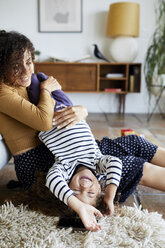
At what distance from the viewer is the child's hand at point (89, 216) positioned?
110 cm

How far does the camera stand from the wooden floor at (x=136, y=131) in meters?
1.50

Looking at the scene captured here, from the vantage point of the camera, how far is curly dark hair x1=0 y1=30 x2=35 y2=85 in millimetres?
1246

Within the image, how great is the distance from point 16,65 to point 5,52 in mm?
77

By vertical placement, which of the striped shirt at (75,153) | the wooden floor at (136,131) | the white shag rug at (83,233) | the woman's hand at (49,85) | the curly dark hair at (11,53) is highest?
the curly dark hair at (11,53)

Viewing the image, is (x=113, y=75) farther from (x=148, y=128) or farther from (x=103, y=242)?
(x=103, y=242)

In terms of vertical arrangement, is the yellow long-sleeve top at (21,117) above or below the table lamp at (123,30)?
below

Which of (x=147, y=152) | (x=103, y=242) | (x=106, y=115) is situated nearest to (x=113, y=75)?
(x=106, y=115)

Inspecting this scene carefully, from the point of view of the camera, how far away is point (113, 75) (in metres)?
3.97

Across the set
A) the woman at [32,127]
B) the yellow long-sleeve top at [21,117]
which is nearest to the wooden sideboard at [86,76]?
the woman at [32,127]

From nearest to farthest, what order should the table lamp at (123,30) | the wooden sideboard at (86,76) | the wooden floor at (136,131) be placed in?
the wooden floor at (136,131) → the table lamp at (123,30) → the wooden sideboard at (86,76)

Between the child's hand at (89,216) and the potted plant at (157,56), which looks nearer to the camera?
the child's hand at (89,216)

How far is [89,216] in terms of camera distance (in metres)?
1.12

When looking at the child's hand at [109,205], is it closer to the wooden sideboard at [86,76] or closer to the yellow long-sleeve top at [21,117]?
the yellow long-sleeve top at [21,117]

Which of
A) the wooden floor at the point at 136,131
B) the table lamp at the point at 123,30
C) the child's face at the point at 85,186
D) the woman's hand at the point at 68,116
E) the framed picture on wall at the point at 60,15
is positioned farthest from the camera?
the framed picture on wall at the point at 60,15
